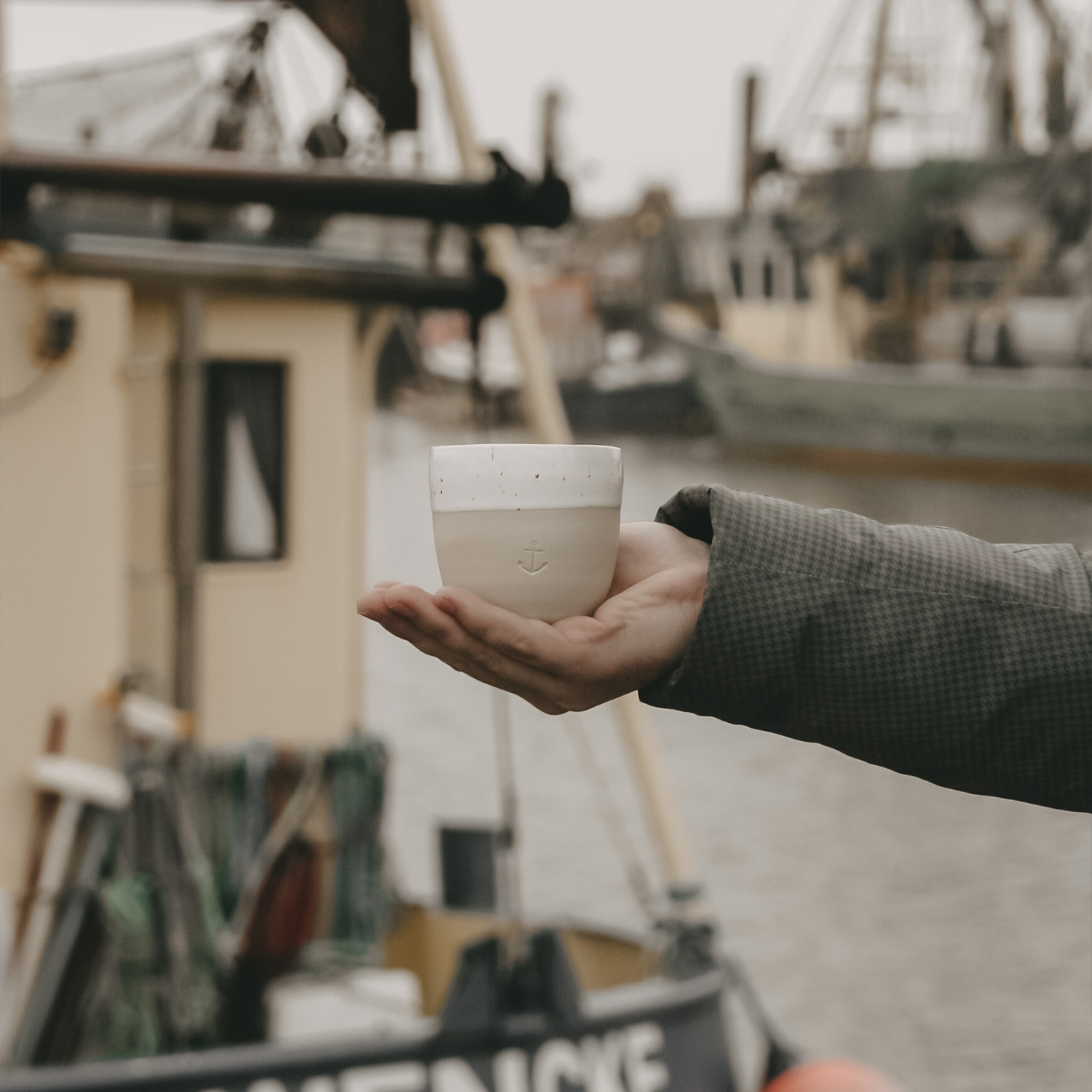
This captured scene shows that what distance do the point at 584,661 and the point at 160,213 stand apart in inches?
101

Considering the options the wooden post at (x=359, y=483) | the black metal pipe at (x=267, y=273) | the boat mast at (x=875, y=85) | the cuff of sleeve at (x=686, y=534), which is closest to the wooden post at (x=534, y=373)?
the black metal pipe at (x=267, y=273)

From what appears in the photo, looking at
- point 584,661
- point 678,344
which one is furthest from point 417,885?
point 678,344

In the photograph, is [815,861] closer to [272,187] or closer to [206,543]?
[206,543]

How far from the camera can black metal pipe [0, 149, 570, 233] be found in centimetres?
166

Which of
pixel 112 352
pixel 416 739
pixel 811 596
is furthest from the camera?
pixel 416 739

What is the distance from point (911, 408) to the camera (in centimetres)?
1764

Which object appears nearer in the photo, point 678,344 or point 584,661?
point 584,661

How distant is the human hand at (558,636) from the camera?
75 cm

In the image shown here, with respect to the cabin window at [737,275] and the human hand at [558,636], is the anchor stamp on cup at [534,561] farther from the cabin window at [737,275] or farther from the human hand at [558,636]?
the cabin window at [737,275]

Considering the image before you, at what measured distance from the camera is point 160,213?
10.1 feet

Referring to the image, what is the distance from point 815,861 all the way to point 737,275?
40.3 feet

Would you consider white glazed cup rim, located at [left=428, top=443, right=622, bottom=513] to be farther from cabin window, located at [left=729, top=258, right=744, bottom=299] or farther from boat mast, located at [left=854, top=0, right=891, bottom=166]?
boat mast, located at [left=854, top=0, right=891, bottom=166]

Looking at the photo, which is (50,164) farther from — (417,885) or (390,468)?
(390,468)

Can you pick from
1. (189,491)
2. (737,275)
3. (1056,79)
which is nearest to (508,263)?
(189,491)
